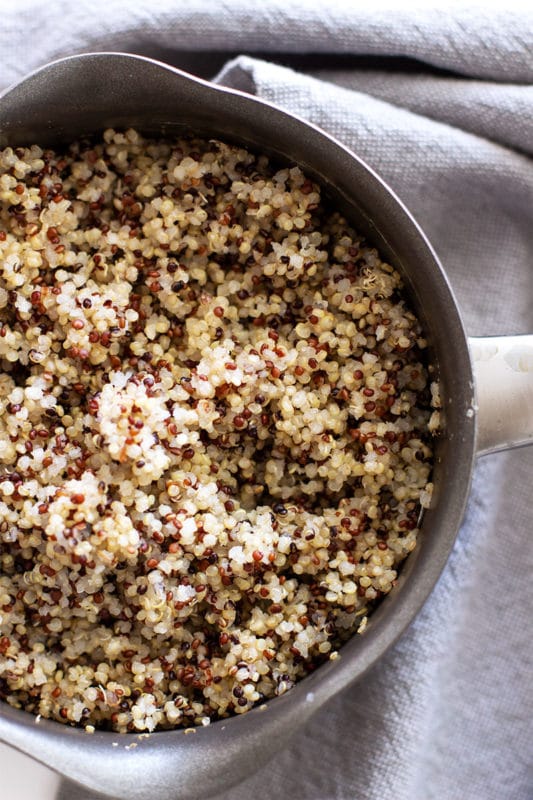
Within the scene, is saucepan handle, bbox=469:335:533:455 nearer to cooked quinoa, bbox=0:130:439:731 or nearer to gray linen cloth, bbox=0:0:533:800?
cooked quinoa, bbox=0:130:439:731

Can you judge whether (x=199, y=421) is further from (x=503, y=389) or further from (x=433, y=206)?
(x=433, y=206)

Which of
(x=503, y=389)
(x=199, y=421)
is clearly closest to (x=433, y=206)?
(x=503, y=389)

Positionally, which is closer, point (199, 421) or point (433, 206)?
point (199, 421)

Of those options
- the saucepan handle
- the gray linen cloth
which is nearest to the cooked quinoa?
the saucepan handle

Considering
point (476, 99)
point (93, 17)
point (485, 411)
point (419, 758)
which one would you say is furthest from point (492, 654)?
point (93, 17)

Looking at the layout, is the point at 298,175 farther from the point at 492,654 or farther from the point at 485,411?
the point at 492,654

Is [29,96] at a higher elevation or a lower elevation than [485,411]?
higher
